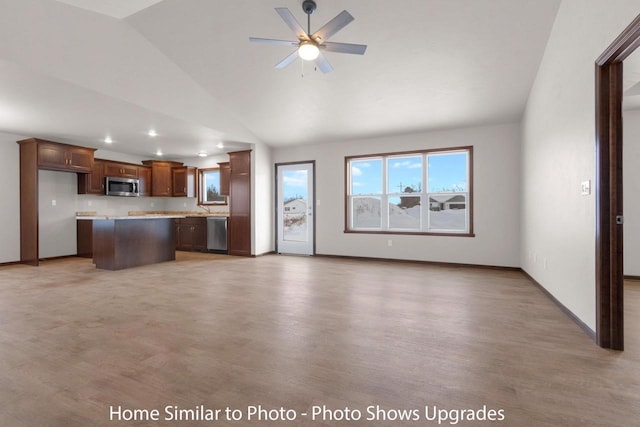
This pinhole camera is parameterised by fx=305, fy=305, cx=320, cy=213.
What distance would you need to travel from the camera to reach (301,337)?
96.7 inches

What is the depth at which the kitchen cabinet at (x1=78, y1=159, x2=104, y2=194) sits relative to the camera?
Answer: 22.2 ft

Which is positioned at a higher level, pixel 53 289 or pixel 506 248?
pixel 506 248

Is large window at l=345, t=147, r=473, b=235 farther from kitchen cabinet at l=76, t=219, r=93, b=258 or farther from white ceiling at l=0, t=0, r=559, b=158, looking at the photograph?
kitchen cabinet at l=76, t=219, r=93, b=258

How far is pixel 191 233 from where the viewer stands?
309 inches

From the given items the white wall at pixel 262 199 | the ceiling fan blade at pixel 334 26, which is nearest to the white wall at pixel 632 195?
the ceiling fan blade at pixel 334 26

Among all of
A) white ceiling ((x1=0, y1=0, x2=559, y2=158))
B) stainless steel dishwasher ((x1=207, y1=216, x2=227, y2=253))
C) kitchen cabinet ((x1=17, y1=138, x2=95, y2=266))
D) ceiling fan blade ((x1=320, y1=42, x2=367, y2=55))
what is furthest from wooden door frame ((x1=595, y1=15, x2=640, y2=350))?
kitchen cabinet ((x1=17, y1=138, x2=95, y2=266))

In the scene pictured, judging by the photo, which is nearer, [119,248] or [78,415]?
[78,415]

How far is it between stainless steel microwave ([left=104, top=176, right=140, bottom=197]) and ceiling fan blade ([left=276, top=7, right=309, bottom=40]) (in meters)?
6.38

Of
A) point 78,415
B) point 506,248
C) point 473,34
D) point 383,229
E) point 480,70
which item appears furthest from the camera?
point 383,229

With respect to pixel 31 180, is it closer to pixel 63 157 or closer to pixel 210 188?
pixel 63 157

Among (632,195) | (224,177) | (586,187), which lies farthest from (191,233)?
(632,195)

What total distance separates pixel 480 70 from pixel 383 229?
129 inches

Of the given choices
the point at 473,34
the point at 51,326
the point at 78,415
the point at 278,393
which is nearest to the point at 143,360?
the point at 78,415

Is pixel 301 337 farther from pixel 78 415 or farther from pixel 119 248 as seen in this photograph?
pixel 119 248
